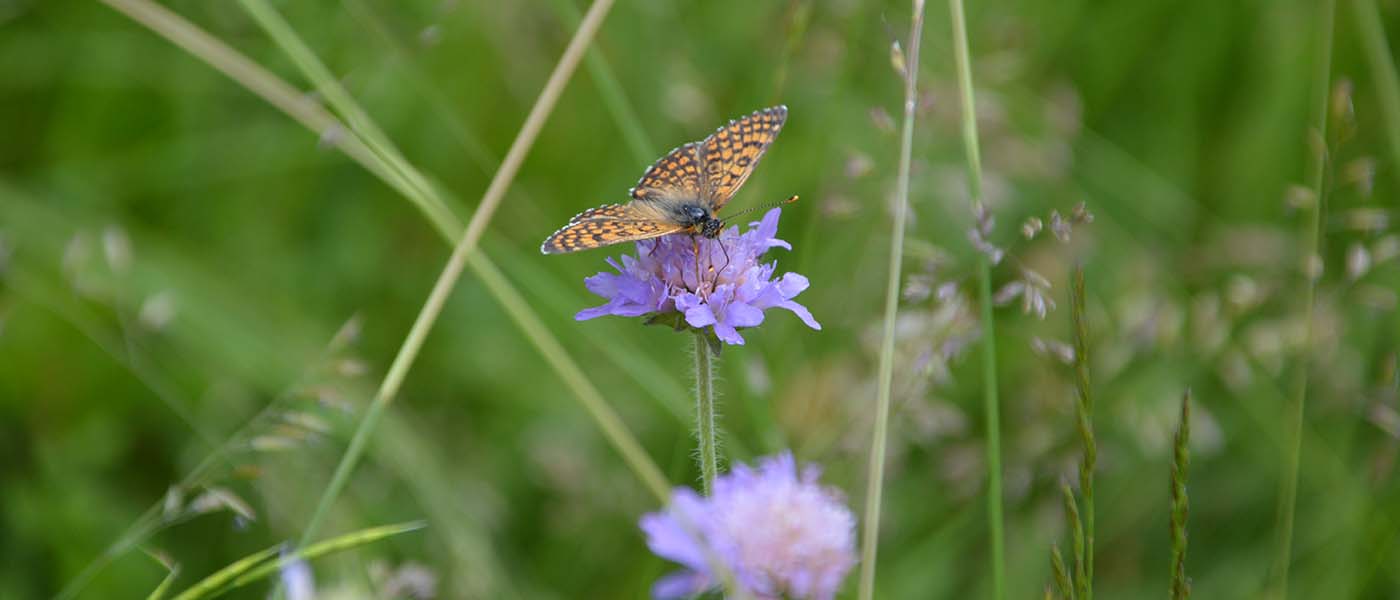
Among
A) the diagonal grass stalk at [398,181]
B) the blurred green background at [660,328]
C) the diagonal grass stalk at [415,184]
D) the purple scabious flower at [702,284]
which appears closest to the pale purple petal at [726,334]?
the purple scabious flower at [702,284]

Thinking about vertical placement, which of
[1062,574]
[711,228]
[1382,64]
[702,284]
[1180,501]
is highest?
[1382,64]

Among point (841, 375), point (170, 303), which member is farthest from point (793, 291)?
point (170, 303)

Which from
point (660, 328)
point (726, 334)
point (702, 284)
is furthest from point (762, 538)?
point (660, 328)

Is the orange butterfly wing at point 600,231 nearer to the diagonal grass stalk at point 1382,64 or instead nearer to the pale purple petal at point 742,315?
the pale purple petal at point 742,315

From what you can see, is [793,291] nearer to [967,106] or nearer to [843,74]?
[967,106]

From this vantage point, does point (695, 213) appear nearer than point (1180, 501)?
No

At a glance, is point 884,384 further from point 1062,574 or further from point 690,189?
point 690,189
